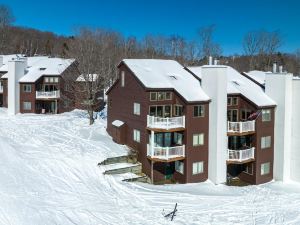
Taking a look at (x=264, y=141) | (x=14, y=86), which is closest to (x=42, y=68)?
(x=14, y=86)

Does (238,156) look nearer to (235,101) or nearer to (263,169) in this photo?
(263,169)

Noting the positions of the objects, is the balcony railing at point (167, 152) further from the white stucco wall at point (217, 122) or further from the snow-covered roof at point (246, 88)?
the snow-covered roof at point (246, 88)

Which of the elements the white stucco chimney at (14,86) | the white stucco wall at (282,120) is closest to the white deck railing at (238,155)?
the white stucco wall at (282,120)

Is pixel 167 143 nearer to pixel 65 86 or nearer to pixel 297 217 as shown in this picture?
pixel 297 217

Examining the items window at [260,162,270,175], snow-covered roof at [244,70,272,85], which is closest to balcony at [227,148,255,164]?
window at [260,162,270,175]

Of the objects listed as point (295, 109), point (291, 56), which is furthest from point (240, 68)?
point (295, 109)

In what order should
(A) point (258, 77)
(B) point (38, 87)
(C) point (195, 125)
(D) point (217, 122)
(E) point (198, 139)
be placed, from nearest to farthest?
(C) point (195, 125) → (D) point (217, 122) → (E) point (198, 139) → (A) point (258, 77) → (B) point (38, 87)
